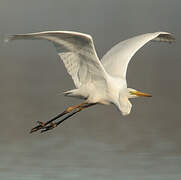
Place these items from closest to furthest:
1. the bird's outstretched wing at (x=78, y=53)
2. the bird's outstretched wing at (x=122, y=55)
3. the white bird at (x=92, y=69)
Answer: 1. the bird's outstretched wing at (x=78, y=53)
2. the white bird at (x=92, y=69)
3. the bird's outstretched wing at (x=122, y=55)

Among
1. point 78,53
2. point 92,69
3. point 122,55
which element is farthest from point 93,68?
point 122,55

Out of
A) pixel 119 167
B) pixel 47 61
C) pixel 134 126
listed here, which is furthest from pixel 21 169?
pixel 47 61

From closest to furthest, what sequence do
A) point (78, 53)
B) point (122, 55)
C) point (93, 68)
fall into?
point (78, 53) → point (93, 68) → point (122, 55)

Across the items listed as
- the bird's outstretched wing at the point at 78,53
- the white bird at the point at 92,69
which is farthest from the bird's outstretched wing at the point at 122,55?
the bird's outstretched wing at the point at 78,53

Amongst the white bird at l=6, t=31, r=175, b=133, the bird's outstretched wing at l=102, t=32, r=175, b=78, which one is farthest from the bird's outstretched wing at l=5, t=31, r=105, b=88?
the bird's outstretched wing at l=102, t=32, r=175, b=78

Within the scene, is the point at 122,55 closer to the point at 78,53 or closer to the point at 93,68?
the point at 93,68

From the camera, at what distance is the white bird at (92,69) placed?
918 cm

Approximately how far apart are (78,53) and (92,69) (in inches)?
10.8

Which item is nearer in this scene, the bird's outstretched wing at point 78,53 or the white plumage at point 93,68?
the bird's outstretched wing at point 78,53

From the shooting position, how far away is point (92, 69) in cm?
960

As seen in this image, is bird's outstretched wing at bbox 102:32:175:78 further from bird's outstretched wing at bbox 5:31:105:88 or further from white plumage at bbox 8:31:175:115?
bird's outstretched wing at bbox 5:31:105:88

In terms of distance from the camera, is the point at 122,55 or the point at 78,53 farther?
the point at 122,55

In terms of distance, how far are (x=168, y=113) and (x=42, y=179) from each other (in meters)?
4.16

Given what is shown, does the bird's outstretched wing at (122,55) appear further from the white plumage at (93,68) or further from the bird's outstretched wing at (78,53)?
the bird's outstretched wing at (78,53)
